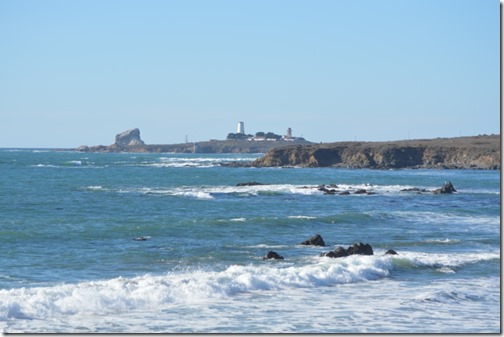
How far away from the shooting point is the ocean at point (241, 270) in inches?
639

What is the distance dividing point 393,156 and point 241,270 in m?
84.4

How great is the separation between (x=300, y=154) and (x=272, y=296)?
300 feet

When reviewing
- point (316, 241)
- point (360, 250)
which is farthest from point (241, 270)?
point (316, 241)

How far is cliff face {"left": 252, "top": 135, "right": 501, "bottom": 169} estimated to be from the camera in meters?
101

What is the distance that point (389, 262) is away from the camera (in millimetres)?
Result: 23359

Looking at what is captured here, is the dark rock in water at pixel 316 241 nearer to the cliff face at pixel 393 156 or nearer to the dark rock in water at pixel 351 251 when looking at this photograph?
the dark rock in water at pixel 351 251

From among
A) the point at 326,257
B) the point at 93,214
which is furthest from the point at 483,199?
the point at 326,257

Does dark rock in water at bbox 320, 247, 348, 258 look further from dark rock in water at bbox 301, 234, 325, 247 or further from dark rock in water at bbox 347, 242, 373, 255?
dark rock in water at bbox 301, 234, 325, 247

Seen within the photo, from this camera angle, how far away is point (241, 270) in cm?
2128

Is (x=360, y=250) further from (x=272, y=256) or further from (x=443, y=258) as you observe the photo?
(x=272, y=256)

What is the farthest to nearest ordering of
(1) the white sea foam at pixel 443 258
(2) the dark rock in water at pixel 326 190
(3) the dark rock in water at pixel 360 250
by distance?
1. (2) the dark rock in water at pixel 326 190
2. (3) the dark rock in water at pixel 360 250
3. (1) the white sea foam at pixel 443 258

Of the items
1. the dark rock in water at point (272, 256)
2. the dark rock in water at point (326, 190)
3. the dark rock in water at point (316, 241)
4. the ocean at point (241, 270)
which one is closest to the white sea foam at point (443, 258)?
the ocean at point (241, 270)

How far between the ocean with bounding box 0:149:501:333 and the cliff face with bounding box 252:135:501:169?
190ft

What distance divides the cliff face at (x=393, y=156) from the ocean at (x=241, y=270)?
58013 millimetres
